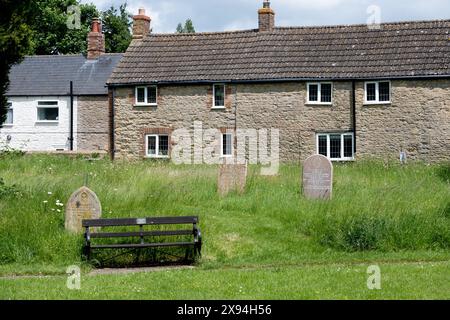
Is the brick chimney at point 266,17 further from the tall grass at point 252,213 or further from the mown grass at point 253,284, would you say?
the mown grass at point 253,284

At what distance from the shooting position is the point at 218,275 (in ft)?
45.2

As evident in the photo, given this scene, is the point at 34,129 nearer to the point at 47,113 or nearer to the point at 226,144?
the point at 47,113

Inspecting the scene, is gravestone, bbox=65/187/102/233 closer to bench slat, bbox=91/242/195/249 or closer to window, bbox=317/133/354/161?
bench slat, bbox=91/242/195/249

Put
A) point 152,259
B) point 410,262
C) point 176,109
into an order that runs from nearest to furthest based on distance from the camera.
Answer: point 410,262
point 152,259
point 176,109

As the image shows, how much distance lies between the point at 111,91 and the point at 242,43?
7296 mm

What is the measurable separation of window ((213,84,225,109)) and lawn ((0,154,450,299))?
1369 cm

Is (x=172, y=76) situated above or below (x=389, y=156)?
above

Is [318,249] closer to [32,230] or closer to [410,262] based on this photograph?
[410,262]

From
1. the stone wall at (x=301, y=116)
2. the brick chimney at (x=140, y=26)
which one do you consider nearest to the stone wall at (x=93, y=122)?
the brick chimney at (x=140, y=26)

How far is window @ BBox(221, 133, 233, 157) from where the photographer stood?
36719 mm

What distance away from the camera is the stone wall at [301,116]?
3394 cm

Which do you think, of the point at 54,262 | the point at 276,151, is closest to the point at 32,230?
the point at 54,262

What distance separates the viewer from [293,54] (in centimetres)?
3694

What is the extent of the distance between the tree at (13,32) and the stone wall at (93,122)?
89.1 ft
